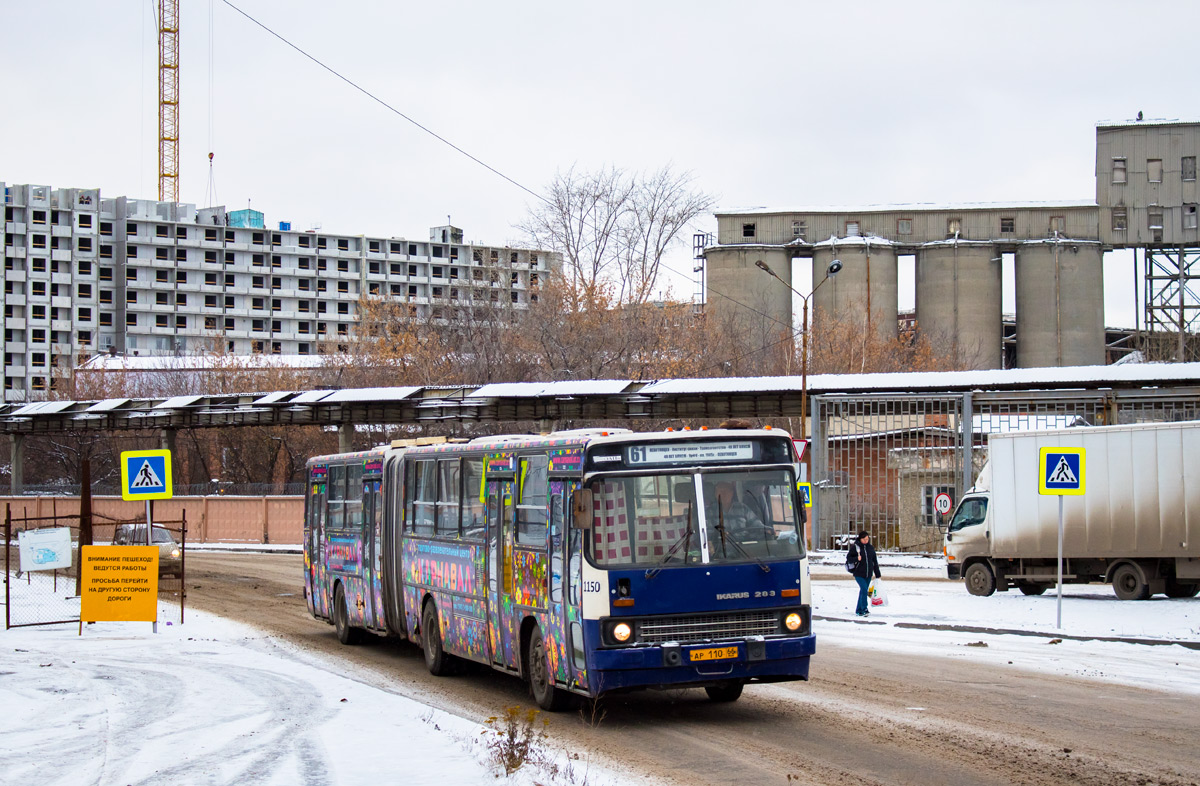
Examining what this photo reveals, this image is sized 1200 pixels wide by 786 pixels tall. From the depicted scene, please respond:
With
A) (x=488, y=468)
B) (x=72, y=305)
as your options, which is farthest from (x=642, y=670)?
(x=72, y=305)

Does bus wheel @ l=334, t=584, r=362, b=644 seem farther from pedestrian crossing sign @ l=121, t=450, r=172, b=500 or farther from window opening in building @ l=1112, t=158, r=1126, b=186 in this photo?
window opening in building @ l=1112, t=158, r=1126, b=186

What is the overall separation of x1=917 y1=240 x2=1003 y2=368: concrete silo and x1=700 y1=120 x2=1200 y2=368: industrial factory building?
0.06 metres

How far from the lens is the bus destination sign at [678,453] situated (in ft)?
39.3

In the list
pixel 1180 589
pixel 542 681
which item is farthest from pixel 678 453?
pixel 1180 589

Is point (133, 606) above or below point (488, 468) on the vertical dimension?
below

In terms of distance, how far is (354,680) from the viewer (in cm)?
1529

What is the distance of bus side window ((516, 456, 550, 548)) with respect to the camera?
1281 centimetres

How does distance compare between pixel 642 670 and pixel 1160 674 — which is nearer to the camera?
pixel 642 670

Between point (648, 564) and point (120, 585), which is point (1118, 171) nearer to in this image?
point (120, 585)

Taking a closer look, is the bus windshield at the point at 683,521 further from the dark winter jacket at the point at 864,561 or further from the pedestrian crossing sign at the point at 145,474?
the dark winter jacket at the point at 864,561

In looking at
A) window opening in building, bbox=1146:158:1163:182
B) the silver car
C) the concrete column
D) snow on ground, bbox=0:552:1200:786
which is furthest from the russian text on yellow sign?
window opening in building, bbox=1146:158:1163:182

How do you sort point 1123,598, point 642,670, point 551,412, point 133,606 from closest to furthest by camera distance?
point 642,670
point 133,606
point 1123,598
point 551,412

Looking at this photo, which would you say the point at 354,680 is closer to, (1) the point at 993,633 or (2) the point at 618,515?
(2) the point at 618,515

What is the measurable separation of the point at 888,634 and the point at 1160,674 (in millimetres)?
5409
